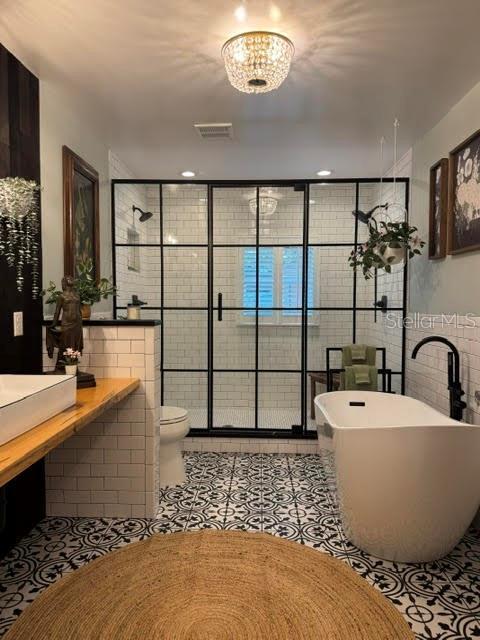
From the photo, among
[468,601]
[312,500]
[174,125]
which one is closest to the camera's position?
[468,601]

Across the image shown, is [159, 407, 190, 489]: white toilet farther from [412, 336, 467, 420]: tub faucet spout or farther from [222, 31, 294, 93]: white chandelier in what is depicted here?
[222, 31, 294, 93]: white chandelier

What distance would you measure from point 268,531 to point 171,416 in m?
1.04

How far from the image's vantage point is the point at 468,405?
2.71 m

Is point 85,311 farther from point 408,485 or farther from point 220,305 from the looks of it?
point 408,485

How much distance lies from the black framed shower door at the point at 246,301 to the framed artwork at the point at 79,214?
17.6 inches

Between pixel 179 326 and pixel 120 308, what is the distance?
21.2 inches

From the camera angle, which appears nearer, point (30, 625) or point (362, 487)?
point (30, 625)

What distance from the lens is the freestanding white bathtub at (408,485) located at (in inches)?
82.7

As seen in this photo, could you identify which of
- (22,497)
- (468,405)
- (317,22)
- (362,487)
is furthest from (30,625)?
(317,22)

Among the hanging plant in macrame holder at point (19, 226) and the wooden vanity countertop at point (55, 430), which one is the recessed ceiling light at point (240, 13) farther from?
the wooden vanity countertop at point (55, 430)

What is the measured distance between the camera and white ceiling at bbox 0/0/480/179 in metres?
1.98

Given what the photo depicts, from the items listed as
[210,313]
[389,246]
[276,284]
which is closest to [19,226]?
[210,313]

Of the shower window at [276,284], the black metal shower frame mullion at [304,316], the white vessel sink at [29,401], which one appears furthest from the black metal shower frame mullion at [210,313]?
the white vessel sink at [29,401]

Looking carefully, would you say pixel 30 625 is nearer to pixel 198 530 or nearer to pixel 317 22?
pixel 198 530
